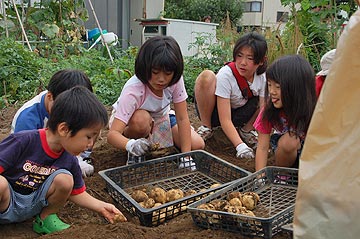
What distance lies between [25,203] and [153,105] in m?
1.01

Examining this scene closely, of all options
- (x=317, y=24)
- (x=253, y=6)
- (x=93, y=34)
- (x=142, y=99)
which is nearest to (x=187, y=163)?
(x=142, y=99)

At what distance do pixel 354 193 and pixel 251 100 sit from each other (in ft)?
6.64

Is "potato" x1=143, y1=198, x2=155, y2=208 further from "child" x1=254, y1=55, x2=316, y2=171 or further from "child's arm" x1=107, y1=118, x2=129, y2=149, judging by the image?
"child" x1=254, y1=55, x2=316, y2=171

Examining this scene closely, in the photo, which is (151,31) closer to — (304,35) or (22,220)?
(304,35)

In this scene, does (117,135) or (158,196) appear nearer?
(158,196)

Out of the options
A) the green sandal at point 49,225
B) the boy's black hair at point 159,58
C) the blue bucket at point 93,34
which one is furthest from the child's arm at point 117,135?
the blue bucket at point 93,34

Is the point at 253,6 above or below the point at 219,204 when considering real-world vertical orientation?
above

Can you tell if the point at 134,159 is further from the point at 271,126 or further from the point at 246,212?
the point at 246,212

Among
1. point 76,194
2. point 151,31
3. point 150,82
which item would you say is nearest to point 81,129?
point 76,194

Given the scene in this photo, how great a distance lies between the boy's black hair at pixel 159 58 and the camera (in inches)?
86.0

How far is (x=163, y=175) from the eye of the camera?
2.34 m

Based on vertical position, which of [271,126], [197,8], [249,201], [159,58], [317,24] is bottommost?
[249,201]

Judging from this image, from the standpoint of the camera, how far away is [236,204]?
1705 mm

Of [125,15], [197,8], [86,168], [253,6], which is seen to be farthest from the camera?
[253,6]
